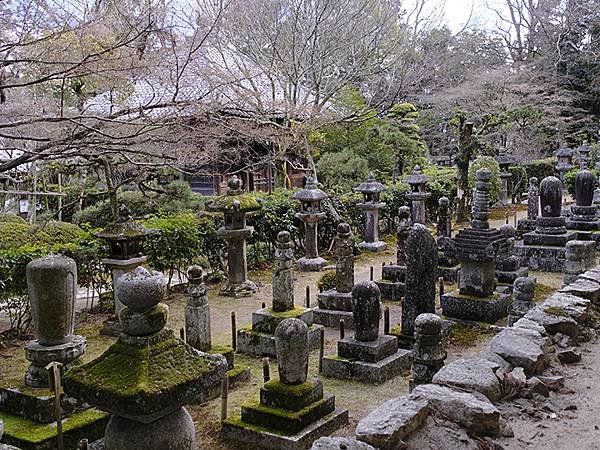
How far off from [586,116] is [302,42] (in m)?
18.4

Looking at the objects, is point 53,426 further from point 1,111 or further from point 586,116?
point 586,116

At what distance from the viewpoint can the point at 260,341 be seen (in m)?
8.08

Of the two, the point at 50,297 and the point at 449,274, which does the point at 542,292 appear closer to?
the point at 449,274

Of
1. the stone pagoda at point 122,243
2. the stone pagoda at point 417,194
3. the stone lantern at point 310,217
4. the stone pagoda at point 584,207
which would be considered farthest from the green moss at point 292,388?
the stone pagoda at point 417,194

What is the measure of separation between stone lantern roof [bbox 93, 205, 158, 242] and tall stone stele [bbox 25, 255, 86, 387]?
111 inches

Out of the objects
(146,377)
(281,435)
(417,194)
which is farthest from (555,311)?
(417,194)

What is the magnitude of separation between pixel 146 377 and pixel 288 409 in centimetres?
257

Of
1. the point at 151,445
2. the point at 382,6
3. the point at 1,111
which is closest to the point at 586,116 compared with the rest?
the point at 382,6

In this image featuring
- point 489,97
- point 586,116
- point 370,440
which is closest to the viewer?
point 370,440

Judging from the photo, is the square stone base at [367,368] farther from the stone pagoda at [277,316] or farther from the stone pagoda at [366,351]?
the stone pagoda at [277,316]

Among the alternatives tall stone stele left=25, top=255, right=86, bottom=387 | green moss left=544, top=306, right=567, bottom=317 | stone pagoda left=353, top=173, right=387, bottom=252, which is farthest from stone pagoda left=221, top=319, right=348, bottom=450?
stone pagoda left=353, top=173, right=387, bottom=252

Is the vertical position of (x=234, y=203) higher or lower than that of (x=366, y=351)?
higher

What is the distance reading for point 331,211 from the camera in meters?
15.7

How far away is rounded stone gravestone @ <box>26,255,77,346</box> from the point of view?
593 cm
